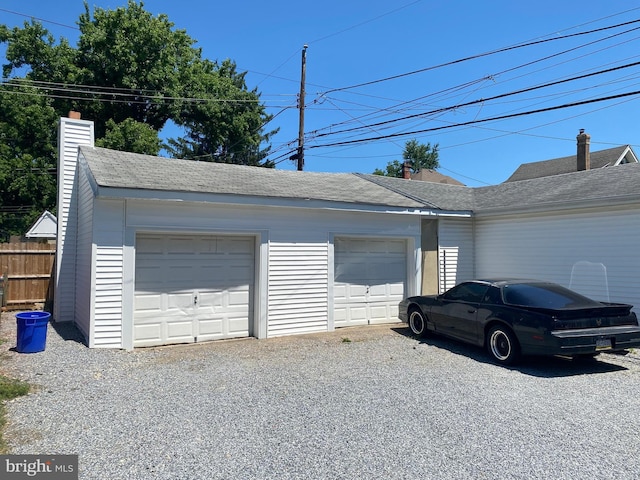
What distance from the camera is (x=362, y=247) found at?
10.8 meters

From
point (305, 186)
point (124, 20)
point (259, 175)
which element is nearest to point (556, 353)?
point (305, 186)

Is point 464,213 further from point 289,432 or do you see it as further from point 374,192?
point 289,432

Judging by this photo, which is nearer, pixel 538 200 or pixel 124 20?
pixel 538 200

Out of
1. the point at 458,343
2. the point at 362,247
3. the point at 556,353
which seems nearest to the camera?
the point at 556,353

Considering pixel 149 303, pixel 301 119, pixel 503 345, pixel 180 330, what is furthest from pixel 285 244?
pixel 301 119

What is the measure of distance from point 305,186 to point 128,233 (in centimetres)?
460

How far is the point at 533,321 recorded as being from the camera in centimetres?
657

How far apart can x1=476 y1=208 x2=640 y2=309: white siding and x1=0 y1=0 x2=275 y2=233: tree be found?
719 inches

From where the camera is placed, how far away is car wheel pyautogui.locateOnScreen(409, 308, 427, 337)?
9.09 meters

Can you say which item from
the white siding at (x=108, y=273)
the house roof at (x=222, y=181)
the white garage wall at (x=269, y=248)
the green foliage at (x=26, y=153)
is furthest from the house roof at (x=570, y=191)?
the green foliage at (x=26, y=153)

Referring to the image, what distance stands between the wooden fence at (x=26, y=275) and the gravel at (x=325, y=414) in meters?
4.95

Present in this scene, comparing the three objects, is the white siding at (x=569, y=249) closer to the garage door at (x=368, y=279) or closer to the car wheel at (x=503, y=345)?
the garage door at (x=368, y=279)

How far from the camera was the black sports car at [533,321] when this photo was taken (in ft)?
20.9

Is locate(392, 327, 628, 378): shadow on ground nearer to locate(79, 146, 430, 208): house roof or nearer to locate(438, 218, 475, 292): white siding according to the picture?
locate(438, 218, 475, 292): white siding
